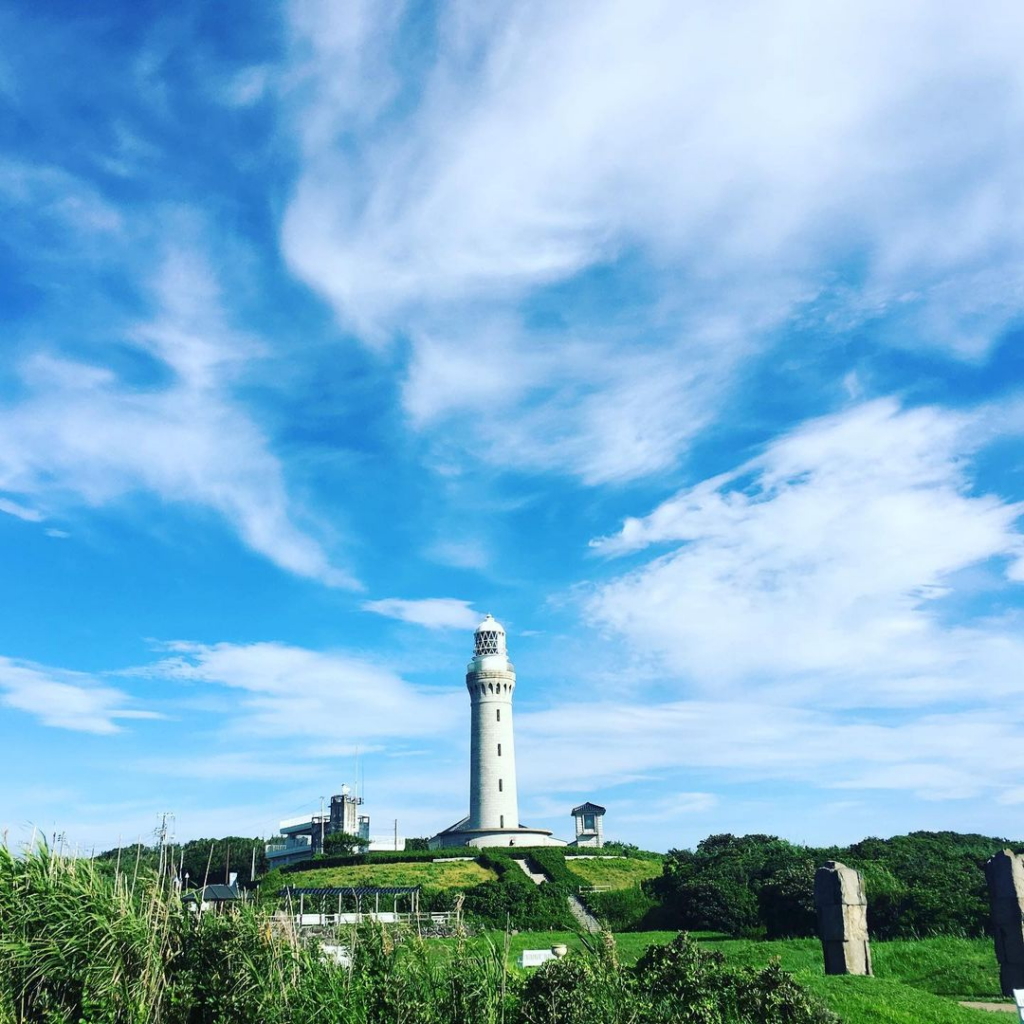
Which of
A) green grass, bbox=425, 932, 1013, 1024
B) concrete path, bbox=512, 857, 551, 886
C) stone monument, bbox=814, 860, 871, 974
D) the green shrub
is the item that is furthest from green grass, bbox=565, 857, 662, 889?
stone monument, bbox=814, 860, 871, 974

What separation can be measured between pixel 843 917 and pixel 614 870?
47271 millimetres

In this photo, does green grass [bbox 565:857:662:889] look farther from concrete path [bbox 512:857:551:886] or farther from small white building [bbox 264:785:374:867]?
small white building [bbox 264:785:374:867]

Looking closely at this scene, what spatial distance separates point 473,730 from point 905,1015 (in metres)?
59.6

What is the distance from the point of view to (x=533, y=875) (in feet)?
202

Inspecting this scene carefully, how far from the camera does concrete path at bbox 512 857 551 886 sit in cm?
5869

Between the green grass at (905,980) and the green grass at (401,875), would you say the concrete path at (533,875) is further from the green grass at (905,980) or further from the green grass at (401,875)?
the green grass at (905,980)

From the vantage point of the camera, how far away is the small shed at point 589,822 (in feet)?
264

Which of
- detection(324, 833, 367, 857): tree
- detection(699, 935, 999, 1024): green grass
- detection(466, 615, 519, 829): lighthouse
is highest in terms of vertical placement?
detection(466, 615, 519, 829): lighthouse

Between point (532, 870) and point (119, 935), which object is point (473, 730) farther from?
point (119, 935)

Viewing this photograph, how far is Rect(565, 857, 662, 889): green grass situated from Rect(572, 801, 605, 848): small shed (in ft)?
42.8

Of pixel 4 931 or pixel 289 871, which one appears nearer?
pixel 4 931

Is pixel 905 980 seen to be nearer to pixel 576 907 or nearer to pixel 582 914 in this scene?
pixel 582 914

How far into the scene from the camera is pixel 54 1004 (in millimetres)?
15703

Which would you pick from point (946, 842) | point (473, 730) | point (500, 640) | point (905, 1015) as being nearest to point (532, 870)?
point (473, 730)
